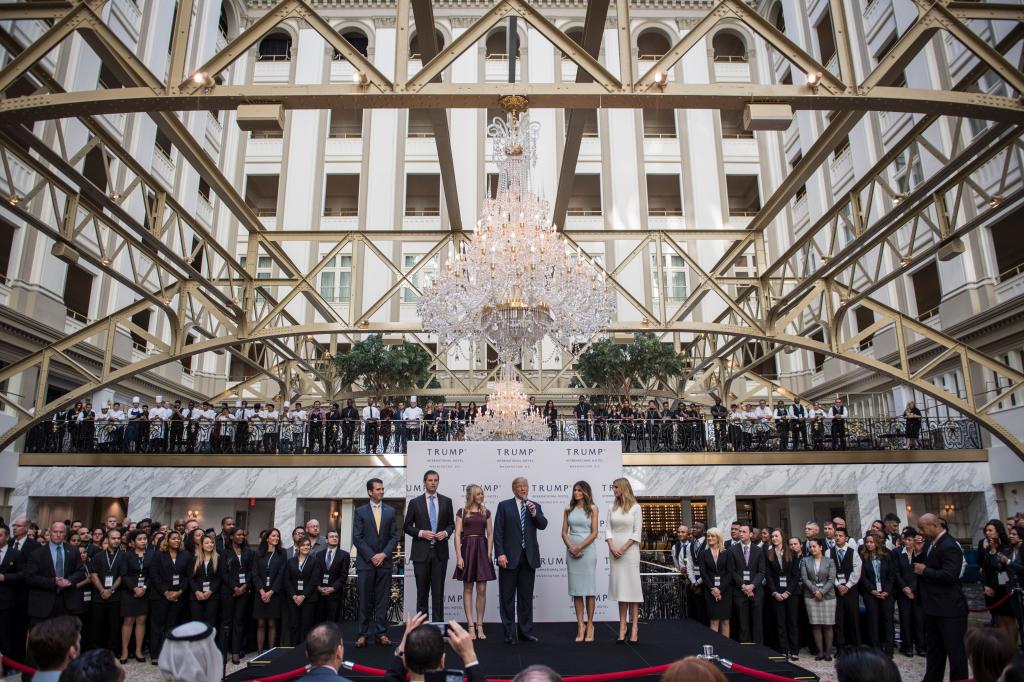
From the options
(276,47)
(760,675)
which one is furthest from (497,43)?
(760,675)

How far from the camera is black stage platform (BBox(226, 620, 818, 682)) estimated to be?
5551 mm

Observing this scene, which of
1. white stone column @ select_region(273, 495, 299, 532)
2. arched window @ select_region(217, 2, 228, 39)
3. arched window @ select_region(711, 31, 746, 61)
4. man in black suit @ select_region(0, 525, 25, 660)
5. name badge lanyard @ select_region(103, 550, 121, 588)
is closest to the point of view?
man in black suit @ select_region(0, 525, 25, 660)

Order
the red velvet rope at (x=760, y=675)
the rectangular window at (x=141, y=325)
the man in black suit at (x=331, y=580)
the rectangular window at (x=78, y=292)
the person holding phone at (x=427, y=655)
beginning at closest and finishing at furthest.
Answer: the person holding phone at (x=427, y=655) → the red velvet rope at (x=760, y=675) → the man in black suit at (x=331, y=580) → the rectangular window at (x=78, y=292) → the rectangular window at (x=141, y=325)

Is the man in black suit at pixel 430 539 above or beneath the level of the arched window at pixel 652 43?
beneath

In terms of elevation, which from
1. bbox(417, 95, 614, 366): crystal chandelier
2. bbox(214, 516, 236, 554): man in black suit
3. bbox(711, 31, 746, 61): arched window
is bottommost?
bbox(214, 516, 236, 554): man in black suit

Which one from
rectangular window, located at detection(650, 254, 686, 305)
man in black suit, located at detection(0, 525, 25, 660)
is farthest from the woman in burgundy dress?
rectangular window, located at detection(650, 254, 686, 305)

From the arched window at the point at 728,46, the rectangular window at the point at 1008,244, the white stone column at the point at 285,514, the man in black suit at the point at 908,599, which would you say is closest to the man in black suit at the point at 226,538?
the white stone column at the point at 285,514

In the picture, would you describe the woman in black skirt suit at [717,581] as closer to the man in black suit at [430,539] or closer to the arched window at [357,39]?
the man in black suit at [430,539]

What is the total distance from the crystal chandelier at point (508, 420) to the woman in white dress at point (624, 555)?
25.0 ft

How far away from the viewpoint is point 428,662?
294cm

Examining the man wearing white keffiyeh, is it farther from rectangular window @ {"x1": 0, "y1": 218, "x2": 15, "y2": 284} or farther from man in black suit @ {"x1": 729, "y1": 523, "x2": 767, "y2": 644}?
rectangular window @ {"x1": 0, "y1": 218, "x2": 15, "y2": 284}

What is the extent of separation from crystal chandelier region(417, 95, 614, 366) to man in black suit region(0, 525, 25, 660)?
19.7ft

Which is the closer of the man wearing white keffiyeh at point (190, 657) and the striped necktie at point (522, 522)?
the man wearing white keffiyeh at point (190, 657)

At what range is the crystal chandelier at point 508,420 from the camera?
14398 mm
